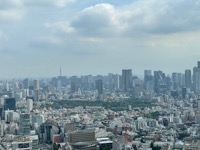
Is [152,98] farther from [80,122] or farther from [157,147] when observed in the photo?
[157,147]

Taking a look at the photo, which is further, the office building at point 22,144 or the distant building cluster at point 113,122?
the distant building cluster at point 113,122

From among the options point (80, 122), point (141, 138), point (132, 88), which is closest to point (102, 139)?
point (141, 138)

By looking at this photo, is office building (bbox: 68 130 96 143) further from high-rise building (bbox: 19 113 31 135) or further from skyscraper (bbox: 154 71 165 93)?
skyscraper (bbox: 154 71 165 93)

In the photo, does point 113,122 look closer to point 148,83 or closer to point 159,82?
point 159,82

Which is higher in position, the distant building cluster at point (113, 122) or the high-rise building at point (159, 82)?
the high-rise building at point (159, 82)

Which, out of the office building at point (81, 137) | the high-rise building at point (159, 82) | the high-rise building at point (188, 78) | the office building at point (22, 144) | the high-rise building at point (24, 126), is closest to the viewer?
the office building at point (22, 144)

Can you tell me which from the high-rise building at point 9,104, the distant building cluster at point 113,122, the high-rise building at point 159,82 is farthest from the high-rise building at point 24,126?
the high-rise building at point 159,82

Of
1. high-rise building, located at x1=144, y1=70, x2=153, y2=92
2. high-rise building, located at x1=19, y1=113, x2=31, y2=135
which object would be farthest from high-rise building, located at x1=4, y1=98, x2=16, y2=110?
high-rise building, located at x1=144, y1=70, x2=153, y2=92

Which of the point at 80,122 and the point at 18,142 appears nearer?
the point at 18,142

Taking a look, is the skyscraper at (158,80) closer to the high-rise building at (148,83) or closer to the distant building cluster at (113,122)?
the distant building cluster at (113,122)

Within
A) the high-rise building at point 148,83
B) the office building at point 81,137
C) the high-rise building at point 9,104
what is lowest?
the office building at point 81,137
